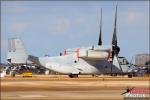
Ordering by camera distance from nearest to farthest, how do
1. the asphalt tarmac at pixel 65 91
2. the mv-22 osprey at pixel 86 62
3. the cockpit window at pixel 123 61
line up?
the asphalt tarmac at pixel 65 91, the mv-22 osprey at pixel 86 62, the cockpit window at pixel 123 61

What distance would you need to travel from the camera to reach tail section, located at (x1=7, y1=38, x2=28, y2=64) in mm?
86438

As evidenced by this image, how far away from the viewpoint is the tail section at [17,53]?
86.4 metres

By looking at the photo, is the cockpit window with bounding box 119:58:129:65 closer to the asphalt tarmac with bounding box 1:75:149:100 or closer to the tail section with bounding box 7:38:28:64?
the tail section with bounding box 7:38:28:64

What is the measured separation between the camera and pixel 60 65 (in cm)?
8362

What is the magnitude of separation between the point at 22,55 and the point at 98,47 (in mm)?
14864

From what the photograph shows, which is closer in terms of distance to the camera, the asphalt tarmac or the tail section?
the asphalt tarmac

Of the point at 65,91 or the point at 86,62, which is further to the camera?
the point at 86,62

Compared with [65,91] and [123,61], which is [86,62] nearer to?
[123,61]

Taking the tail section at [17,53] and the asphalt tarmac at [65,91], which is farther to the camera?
the tail section at [17,53]

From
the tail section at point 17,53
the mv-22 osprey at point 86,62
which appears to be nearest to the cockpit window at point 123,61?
the mv-22 osprey at point 86,62

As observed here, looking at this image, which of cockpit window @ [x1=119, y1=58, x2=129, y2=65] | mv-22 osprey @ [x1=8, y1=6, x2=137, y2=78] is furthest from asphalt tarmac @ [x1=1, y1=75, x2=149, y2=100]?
cockpit window @ [x1=119, y1=58, x2=129, y2=65]

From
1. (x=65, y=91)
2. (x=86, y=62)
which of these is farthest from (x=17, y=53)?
(x=65, y=91)

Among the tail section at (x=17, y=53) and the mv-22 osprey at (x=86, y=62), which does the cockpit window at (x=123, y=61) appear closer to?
the mv-22 osprey at (x=86, y=62)

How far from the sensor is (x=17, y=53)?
286 ft
